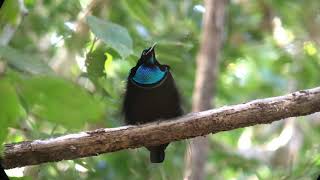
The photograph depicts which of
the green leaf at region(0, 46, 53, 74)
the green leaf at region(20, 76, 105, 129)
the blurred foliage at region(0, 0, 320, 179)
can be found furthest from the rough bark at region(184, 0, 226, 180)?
the green leaf at region(20, 76, 105, 129)

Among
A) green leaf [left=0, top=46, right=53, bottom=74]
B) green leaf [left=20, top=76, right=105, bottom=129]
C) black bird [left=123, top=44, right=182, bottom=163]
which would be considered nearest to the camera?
green leaf [left=20, top=76, right=105, bottom=129]

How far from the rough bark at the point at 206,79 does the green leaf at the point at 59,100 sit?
338 millimetres

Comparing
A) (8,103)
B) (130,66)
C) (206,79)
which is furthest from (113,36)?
(8,103)

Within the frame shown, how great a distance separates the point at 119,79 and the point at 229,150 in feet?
1.07

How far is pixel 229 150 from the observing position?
97 centimetres

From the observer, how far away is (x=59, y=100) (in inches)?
9.5

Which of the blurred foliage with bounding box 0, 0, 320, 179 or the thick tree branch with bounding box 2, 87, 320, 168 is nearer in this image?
the blurred foliage with bounding box 0, 0, 320, 179

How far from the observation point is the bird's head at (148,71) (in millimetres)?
488

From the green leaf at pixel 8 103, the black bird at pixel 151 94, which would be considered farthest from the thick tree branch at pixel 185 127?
the green leaf at pixel 8 103

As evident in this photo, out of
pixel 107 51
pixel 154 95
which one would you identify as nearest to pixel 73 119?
pixel 154 95

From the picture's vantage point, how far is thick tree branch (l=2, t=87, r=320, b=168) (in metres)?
0.52

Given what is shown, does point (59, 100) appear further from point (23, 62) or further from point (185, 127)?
point (185, 127)

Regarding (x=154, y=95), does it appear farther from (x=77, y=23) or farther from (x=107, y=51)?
(x=77, y=23)

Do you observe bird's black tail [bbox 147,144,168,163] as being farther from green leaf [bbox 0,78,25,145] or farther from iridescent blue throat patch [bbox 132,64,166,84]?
green leaf [bbox 0,78,25,145]
